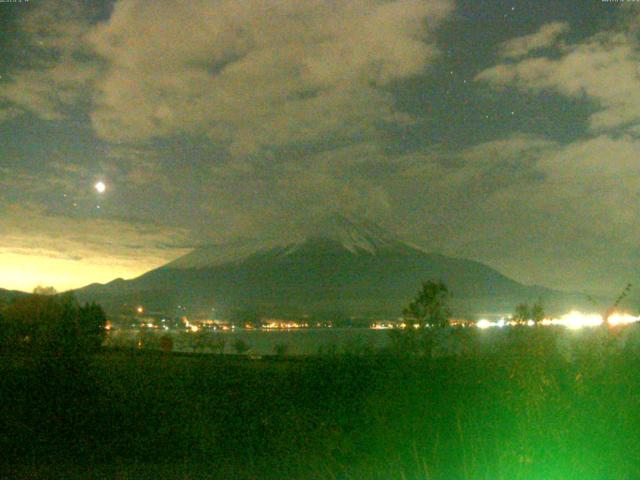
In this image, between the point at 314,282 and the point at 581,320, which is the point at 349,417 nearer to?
the point at 581,320

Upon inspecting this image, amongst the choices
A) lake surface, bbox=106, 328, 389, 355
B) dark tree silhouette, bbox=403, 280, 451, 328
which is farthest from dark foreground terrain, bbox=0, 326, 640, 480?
dark tree silhouette, bbox=403, 280, 451, 328

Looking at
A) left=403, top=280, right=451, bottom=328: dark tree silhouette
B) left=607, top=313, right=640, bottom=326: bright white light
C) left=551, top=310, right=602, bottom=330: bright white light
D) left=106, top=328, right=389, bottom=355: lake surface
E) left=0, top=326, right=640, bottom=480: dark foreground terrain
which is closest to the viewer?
left=0, top=326, right=640, bottom=480: dark foreground terrain

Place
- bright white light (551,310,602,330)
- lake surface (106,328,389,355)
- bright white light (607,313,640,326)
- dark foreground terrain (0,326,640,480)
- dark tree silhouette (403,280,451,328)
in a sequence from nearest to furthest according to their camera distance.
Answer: dark foreground terrain (0,326,640,480) → bright white light (607,313,640,326) → bright white light (551,310,602,330) → lake surface (106,328,389,355) → dark tree silhouette (403,280,451,328)

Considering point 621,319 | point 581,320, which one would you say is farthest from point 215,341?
point 621,319

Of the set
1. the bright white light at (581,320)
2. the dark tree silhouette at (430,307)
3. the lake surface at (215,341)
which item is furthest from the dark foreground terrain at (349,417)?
the dark tree silhouette at (430,307)

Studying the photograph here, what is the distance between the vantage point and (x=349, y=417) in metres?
13.3

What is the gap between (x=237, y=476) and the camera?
33.3 feet

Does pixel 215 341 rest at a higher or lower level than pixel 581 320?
lower

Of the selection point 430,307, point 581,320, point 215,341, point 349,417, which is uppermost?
point 430,307

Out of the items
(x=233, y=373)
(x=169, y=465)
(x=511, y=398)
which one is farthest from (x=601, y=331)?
(x=233, y=373)

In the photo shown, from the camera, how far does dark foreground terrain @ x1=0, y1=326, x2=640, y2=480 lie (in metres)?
8.21

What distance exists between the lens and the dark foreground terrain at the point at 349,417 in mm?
8211

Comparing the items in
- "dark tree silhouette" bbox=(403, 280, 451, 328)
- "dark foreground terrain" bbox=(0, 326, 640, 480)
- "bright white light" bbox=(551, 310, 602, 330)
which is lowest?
"dark foreground terrain" bbox=(0, 326, 640, 480)

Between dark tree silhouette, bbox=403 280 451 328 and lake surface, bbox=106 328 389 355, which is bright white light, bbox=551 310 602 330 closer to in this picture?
lake surface, bbox=106 328 389 355
